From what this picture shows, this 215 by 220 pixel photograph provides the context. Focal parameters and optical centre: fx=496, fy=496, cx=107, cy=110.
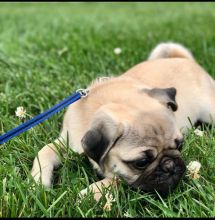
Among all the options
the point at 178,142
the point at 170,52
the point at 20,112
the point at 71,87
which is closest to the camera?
the point at 178,142

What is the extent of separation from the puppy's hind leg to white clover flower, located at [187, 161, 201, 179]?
91cm

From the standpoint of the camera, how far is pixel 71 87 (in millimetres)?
4895

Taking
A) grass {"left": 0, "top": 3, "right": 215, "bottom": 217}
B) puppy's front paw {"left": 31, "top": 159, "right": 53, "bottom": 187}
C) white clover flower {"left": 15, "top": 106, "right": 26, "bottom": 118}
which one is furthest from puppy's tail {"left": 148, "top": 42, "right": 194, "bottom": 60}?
puppy's front paw {"left": 31, "top": 159, "right": 53, "bottom": 187}

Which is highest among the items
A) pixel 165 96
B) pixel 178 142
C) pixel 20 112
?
pixel 165 96

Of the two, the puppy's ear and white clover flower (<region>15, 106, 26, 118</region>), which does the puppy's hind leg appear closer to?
the puppy's ear

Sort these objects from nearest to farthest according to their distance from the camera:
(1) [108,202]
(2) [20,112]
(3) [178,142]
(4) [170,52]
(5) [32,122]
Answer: (1) [108,202] < (3) [178,142] < (5) [32,122] < (2) [20,112] < (4) [170,52]

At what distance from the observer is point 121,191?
3051 mm

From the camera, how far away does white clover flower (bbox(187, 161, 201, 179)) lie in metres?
3.15

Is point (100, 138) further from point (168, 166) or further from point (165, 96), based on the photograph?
point (165, 96)

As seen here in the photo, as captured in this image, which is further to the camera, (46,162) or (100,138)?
(46,162)

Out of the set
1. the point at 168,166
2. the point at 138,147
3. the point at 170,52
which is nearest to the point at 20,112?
the point at 138,147

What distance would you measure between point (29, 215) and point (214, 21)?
691 cm

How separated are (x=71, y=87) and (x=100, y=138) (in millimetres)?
1835

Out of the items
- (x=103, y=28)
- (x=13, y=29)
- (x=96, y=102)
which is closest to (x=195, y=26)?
(x=103, y=28)
